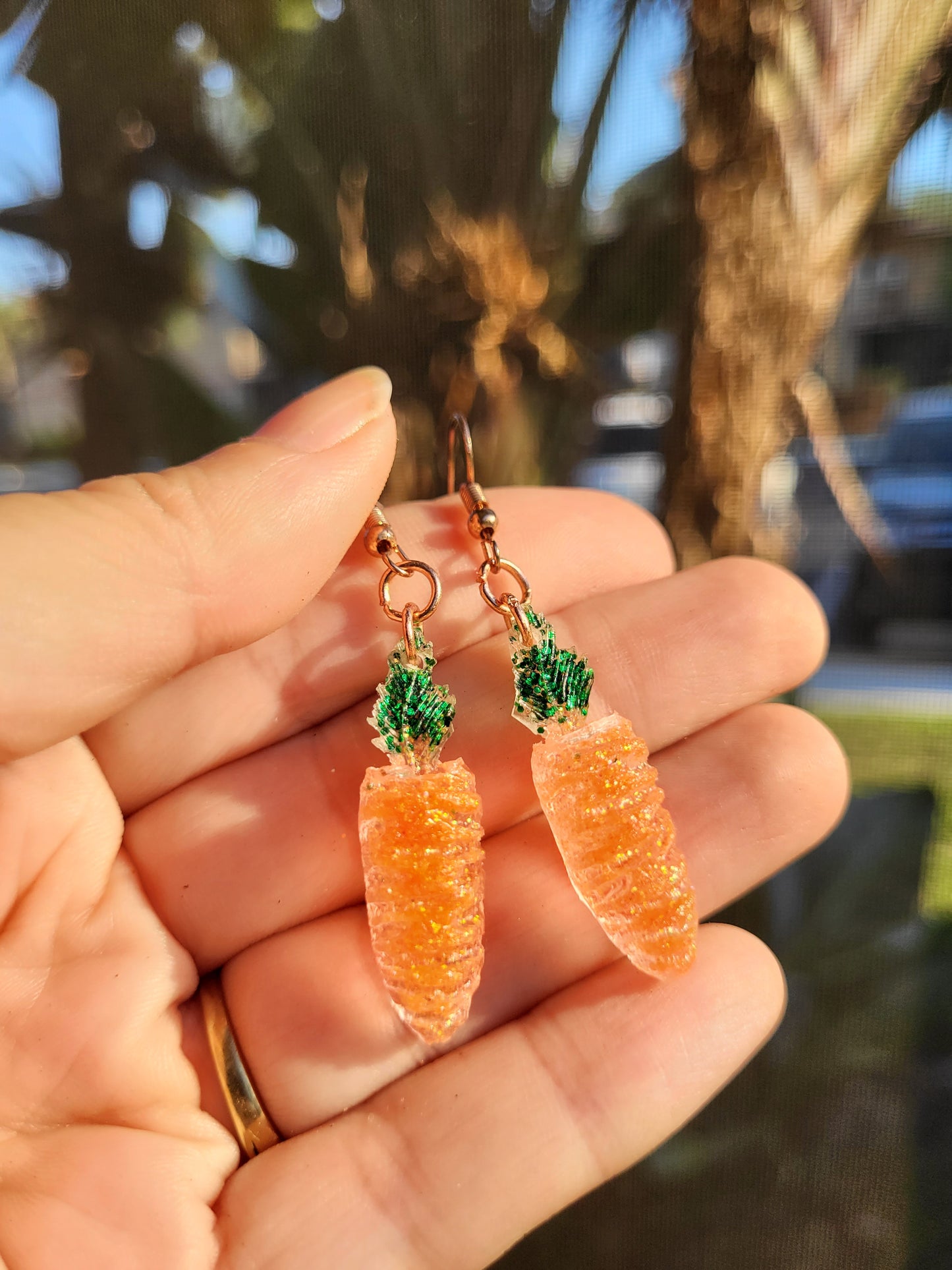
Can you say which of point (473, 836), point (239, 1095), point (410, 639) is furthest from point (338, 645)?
point (239, 1095)

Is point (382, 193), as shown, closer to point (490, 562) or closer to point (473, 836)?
point (490, 562)

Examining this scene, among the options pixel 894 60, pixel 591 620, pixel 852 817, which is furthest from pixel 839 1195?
pixel 894 60

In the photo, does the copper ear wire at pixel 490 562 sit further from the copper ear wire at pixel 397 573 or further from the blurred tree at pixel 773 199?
the blurred tree at pixel 773 199

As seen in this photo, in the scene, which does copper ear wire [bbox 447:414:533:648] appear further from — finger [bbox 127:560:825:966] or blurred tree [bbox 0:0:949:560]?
blurred tree [bbox 0:0:949:560]

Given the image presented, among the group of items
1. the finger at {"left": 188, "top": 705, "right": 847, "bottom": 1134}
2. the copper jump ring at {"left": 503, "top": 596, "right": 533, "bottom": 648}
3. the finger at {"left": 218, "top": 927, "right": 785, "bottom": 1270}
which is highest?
the copper jump ring at {"left": 503, "top": 596, "right": 533, "bottom": 648}

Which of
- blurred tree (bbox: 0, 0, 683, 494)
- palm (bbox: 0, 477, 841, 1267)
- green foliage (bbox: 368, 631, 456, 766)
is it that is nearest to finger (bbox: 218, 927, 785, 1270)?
palm (bbox: 0, 477, 841, 1267)

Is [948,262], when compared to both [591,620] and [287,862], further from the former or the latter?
[287,862]

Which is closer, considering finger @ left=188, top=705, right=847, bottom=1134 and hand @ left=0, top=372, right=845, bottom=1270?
hand @ left=0, top=372, right=845, bottom=1270
